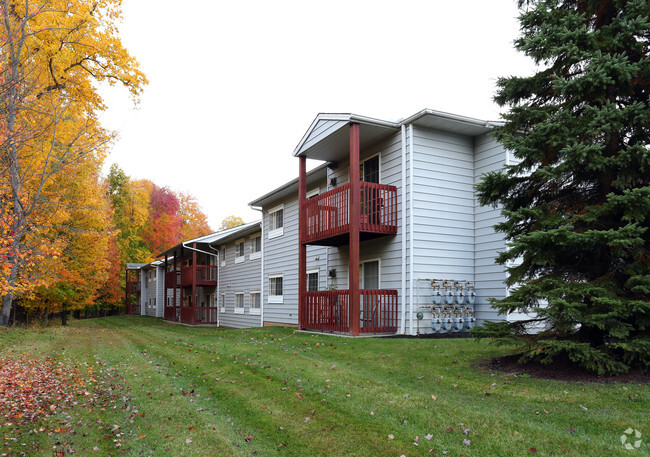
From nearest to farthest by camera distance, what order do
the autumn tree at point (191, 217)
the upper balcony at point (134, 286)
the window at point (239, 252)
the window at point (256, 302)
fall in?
the window at point (256, 302) → the window at point (239, 252) → the upper balcony at point (134, 286) → the autumn tree at point (191, 217)

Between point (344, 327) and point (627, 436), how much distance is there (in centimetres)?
833

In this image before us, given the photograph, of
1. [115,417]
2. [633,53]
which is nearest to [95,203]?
[115,417]

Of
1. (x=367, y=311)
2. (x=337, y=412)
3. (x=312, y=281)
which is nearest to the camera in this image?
(x=337, y=412)

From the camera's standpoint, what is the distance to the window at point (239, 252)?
24867 millimetres

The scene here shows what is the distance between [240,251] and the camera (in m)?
25.2

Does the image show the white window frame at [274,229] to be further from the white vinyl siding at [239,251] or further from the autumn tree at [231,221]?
the autumn tree at [231,221]

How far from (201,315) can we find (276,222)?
1121 centimetres

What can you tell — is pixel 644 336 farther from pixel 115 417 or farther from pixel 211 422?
pixel 115 417

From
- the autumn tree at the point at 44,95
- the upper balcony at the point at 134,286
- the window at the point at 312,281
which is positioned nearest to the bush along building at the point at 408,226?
the window at the point at 312,281

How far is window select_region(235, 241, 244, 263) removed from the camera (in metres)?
24.9

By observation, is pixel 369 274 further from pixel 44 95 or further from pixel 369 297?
pixel 44 95

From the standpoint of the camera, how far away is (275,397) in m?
6.25

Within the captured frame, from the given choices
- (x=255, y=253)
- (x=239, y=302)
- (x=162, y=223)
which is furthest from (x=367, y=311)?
(x=162, y=223)

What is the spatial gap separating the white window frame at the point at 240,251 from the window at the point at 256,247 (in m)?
1.19
